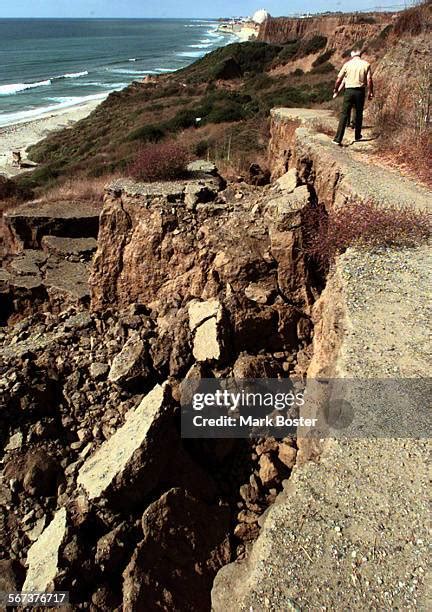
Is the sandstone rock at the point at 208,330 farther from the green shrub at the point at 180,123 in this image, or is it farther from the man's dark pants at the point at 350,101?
the green shrub at the point at 180,123

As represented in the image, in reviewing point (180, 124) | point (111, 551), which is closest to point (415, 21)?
point (180, 124)

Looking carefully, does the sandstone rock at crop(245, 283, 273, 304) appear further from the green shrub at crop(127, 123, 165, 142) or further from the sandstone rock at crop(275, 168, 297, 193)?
the green shrub at crop(127, 123, 165, 142)

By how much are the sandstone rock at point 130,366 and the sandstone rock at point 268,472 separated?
1921 millimetres

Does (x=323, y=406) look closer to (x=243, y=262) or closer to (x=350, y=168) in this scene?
(x=243, y=262)

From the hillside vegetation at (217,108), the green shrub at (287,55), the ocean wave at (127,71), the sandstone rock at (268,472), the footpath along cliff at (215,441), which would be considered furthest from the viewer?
the ocean wave at (127,71)

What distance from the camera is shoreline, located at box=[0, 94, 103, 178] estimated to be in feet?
92.0

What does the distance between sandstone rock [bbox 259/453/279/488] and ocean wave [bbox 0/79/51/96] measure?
5968 cm

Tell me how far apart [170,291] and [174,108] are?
29600 mm

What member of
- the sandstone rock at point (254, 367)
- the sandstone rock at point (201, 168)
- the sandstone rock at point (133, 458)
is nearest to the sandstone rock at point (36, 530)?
the sandstone rock at point (133, 458)

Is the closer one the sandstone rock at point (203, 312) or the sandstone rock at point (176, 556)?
the sandstone rock at point (176, 556)

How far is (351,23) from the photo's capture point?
45531mm

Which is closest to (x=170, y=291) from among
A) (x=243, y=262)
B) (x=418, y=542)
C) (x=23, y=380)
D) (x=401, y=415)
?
(x=243, y=262)

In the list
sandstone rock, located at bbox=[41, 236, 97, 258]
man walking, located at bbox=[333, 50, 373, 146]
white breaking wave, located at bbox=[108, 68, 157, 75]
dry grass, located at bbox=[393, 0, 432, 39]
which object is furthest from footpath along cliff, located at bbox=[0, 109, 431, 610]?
white breaking wave, located at bbox=[108, 68, 157, 75]

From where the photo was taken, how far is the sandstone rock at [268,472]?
477 centimetres
